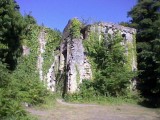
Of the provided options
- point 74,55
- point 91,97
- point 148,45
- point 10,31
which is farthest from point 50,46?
point 148,45

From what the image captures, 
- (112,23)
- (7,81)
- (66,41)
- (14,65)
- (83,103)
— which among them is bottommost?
(83,103)

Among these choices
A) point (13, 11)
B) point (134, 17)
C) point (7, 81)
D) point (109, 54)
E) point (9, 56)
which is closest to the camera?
point (7, 81)

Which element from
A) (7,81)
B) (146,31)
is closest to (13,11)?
(7,81)

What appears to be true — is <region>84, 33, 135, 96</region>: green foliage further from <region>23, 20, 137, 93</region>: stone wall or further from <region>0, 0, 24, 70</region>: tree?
<region>0, 0, 24, 70</region>: tree

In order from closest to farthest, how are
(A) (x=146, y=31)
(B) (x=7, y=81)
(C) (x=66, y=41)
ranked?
(B) (x=7, y=81) < (C) (x=66, y=41) < (A) (x=146, y=31)

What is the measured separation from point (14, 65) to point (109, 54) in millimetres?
6974

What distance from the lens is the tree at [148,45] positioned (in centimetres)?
2181

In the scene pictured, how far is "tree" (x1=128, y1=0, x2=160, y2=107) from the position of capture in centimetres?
2181

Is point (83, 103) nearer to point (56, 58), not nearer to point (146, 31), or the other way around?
point (56, 58)

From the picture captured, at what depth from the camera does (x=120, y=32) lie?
23125mm

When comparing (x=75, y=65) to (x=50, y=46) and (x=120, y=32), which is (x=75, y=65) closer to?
(x=50, y=46)

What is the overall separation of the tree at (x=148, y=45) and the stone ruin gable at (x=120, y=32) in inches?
26.9

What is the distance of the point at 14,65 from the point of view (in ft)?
64.1

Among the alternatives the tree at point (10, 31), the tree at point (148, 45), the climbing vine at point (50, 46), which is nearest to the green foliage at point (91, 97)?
the tree at point (148, 45)
